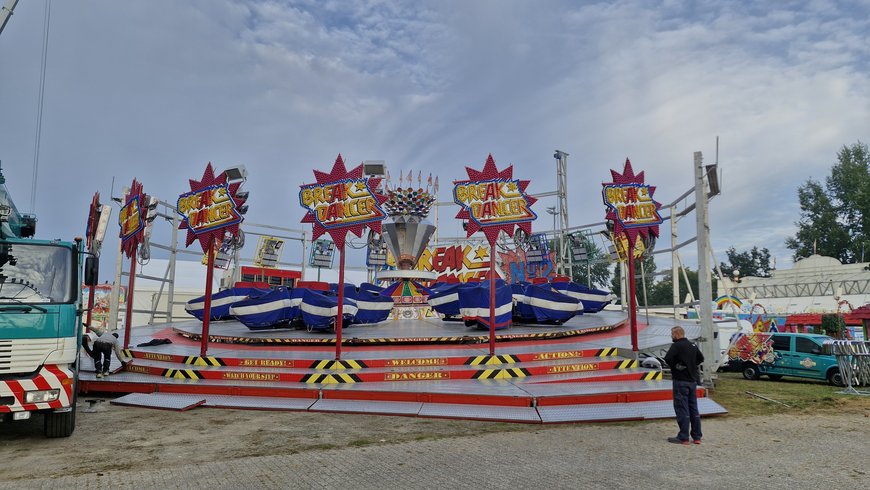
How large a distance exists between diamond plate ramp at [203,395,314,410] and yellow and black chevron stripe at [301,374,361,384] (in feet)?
2.85

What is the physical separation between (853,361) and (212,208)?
1660 cm

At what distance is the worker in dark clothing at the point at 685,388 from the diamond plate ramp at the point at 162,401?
8.11 meters

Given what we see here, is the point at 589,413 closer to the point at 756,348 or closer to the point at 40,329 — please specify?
the point at 40,329

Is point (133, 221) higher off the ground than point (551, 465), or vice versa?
point (133, 221)

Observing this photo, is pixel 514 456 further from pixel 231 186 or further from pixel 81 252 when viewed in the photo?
pixel 231 186

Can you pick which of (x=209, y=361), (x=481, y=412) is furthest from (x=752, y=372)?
(x=209, y=361)

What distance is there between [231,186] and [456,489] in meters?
10.4

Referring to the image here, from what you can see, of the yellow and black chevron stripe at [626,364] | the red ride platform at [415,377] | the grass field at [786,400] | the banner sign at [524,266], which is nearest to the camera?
the red ride platform at [415,377]

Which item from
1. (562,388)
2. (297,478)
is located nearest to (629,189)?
(562,388)

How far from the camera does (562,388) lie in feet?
33.3

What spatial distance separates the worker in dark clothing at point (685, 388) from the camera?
7238 mm

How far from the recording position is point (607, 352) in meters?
12.8

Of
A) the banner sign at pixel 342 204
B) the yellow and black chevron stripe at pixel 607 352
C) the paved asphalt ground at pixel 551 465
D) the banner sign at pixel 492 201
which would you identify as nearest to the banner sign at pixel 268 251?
the banner sign at pixel 342 204

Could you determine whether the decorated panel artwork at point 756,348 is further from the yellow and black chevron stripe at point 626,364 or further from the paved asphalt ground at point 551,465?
the paved asphalt ground at point 551,465
